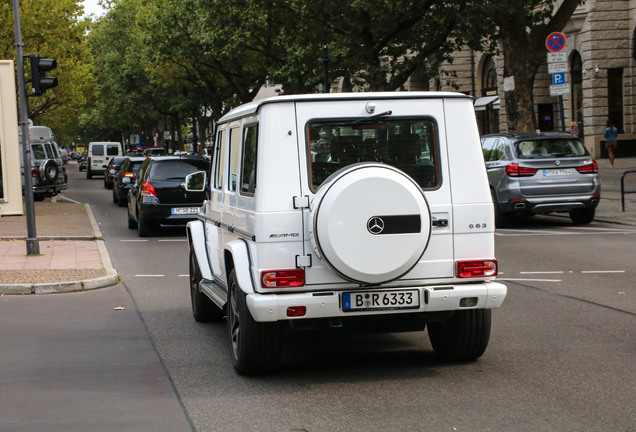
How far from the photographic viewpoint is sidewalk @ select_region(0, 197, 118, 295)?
39.0 ft

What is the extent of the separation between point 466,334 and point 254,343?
1.48 m

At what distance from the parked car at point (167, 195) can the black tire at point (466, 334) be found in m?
12.2

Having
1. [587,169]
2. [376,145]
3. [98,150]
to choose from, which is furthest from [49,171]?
[98,150]

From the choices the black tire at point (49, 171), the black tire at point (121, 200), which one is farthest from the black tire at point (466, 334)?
the black tire at point (49, 171)

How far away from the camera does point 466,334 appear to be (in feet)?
22.7

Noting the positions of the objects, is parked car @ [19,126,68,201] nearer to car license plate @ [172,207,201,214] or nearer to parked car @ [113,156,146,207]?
parked car @ [113,156,146,207]

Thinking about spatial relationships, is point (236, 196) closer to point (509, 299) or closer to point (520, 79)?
point (509, 299)

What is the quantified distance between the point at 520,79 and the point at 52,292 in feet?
54.5

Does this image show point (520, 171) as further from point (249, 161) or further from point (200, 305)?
point (249, 161)

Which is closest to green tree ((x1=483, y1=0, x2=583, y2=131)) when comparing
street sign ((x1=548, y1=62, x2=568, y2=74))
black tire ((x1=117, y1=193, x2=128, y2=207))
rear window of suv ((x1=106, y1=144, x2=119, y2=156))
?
street sign ((x1=548, y1=62, x2=568, y2=74))

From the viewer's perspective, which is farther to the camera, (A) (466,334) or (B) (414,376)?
(A) (466,334)

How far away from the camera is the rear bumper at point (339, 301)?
6336 millimetres

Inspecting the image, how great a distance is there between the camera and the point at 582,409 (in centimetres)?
567

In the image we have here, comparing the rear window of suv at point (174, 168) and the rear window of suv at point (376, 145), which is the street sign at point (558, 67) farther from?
the rear window of suv at point (376, 145)
